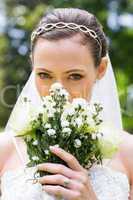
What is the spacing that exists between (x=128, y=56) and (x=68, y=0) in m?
3.13

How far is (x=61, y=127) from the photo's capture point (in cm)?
389

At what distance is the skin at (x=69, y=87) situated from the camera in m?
3.79

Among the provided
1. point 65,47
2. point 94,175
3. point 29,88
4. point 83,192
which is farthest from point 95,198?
point 29,88

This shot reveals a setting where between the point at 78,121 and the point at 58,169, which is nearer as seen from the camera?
the point at 58,169

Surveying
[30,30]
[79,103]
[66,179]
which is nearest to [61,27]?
[79,103]

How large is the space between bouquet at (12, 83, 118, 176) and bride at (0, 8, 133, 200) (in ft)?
0.39

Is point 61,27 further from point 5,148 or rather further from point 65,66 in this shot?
point 5,148

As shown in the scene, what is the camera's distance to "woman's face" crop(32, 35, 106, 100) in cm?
415

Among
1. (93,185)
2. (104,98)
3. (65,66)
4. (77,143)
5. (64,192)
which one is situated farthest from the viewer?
(104,98)

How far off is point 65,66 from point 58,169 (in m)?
0.65

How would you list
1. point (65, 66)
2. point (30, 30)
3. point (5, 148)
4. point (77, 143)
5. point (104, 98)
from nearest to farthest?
point (77, 143) < point (65, 66) < point (5, 148) < point (104, 98) < point (30, 30)

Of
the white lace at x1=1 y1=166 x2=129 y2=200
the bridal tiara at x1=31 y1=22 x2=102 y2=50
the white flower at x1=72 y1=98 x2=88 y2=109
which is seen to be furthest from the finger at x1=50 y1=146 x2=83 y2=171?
the bridal tiara at x1=31 y1=22 x2=102 y2=50

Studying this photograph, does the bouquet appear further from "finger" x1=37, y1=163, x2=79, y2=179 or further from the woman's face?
the woman's face

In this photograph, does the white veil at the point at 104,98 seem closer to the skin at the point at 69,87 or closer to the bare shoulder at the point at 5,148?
the bare shoulder at the point at 5,148
